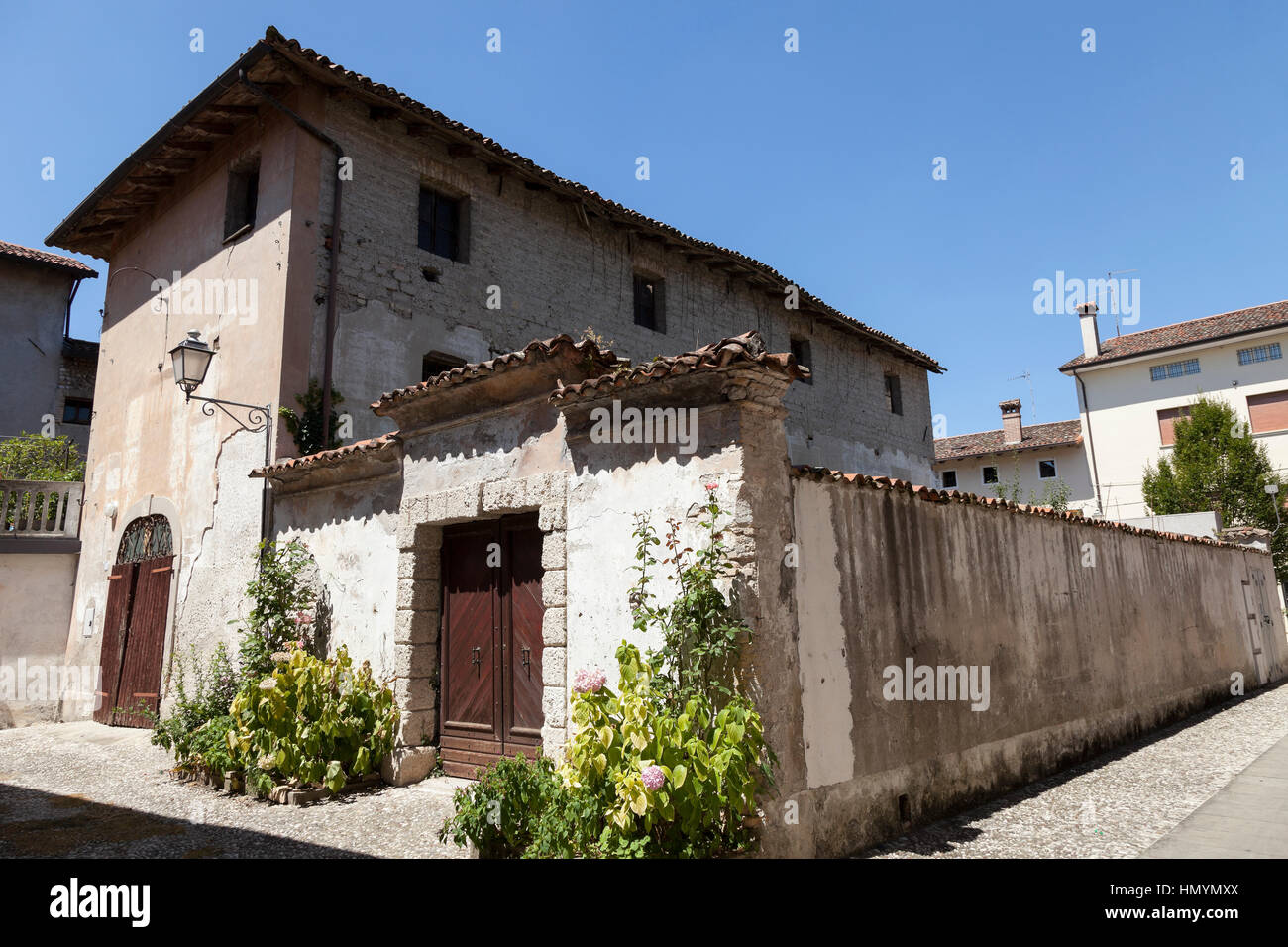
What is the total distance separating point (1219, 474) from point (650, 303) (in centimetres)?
2047

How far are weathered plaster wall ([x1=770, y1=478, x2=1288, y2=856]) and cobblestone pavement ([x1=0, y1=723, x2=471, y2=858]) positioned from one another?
2531 mm

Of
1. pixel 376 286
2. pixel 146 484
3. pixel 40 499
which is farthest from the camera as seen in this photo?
pixel 40 499

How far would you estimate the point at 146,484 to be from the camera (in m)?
11.1

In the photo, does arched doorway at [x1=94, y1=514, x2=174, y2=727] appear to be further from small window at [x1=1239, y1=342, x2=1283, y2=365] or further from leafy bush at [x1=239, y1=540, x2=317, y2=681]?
small window at [x1=1239, y1=342, x2=1283, y2=365]

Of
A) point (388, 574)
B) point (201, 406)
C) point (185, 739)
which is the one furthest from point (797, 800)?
point (201, 406)

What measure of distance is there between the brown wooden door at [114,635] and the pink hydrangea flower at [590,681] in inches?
364

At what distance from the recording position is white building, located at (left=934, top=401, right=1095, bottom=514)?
95.3ft

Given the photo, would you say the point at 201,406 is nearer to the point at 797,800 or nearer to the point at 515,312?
the point at 515,312

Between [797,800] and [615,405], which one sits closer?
[797,800]

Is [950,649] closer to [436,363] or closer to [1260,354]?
[436,363]

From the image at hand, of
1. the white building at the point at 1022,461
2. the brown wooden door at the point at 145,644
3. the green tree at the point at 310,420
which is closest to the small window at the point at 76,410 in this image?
the brown wooden door at the point at 145,644

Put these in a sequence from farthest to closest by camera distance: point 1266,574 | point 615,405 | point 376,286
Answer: point 1266,574, point 376,286, point 615,405
